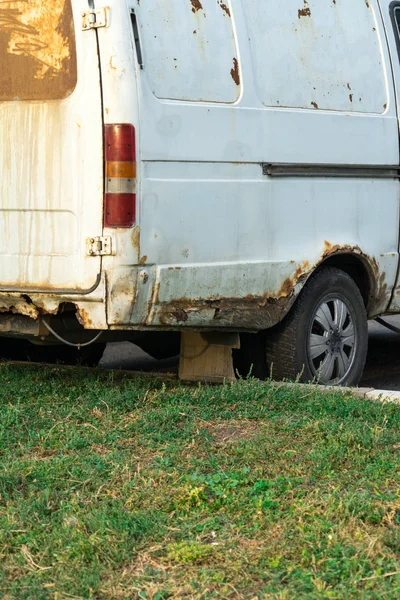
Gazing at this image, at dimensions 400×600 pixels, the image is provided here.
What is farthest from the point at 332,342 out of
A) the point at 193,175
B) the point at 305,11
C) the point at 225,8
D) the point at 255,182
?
the point at 225,8

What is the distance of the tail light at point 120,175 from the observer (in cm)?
515

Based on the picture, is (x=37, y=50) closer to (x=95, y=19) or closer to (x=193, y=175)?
(x=95, y=19)

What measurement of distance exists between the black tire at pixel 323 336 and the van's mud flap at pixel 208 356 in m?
0.27

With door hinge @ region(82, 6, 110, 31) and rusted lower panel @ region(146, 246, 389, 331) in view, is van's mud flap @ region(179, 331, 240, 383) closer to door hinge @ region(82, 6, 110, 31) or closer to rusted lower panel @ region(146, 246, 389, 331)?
rusted lower panel @ region(146, 246, 389, 331)

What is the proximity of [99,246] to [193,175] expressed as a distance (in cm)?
63

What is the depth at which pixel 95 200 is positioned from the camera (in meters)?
5.20

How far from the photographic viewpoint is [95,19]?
16.9 feet

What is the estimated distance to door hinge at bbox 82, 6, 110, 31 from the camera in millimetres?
5129

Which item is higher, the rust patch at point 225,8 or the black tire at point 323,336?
the rust patch at point 225,8

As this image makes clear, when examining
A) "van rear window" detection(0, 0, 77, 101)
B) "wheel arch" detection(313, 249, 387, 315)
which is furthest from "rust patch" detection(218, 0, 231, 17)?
"wheel arch" detection(313, 249, 387, 315)

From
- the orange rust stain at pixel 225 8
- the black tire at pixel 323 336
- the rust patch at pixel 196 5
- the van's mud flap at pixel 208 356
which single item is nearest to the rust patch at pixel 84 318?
the van's mud flap at pixel 208 356

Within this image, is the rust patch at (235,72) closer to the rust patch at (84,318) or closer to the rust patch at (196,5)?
the rust patch at (196,5)

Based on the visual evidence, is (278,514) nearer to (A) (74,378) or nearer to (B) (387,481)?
(B) (387,481)

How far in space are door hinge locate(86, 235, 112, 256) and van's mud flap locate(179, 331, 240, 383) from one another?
3.26ft
